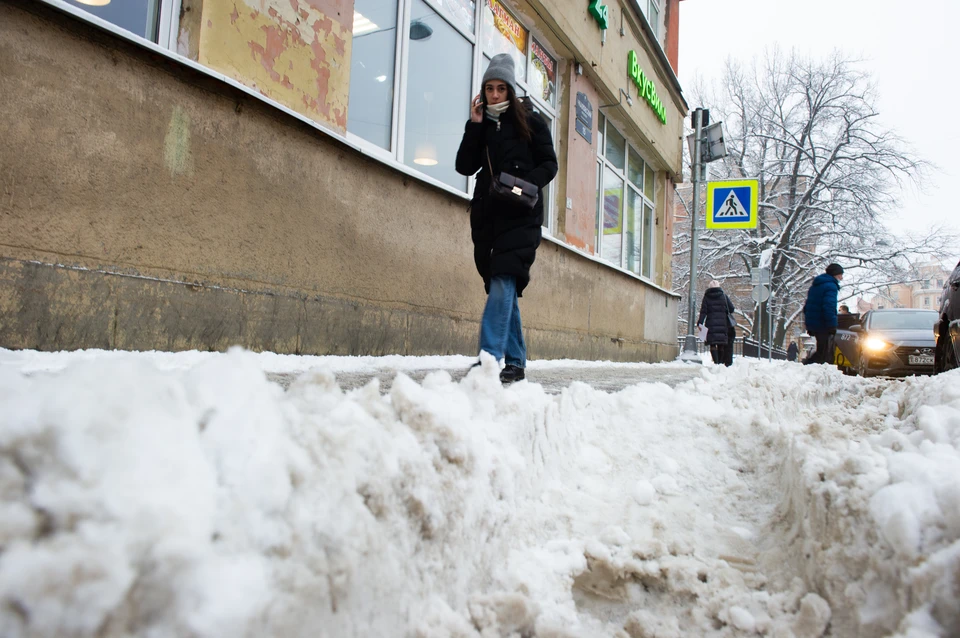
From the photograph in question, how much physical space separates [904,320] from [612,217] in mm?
5503

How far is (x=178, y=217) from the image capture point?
11.1ft

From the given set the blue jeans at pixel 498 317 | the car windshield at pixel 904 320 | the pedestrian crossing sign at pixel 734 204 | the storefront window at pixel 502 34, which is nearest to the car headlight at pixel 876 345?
the car windshield at pixel 904 320

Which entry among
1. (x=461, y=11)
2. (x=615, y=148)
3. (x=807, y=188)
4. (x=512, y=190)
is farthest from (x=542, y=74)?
(x=807, y=188)

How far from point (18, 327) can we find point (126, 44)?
4.85ft

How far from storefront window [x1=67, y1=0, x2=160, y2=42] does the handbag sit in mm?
2106

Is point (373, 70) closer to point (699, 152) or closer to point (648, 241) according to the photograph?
point (699, 152)

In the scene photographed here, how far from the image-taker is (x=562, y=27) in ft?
25.6

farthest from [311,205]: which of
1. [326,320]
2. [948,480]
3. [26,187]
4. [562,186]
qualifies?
[562,186]

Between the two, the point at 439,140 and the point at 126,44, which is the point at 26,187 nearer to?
the point at 126,44

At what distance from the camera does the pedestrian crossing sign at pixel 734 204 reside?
1109 centimetres

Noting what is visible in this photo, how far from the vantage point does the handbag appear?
344 cm

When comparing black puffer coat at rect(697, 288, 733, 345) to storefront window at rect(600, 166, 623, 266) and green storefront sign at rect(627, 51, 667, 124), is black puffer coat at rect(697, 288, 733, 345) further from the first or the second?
green storefront sign at rect(627, 51, 667, 124)

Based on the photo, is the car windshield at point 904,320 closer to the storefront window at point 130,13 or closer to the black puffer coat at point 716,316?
the black puffer coat at point 716,316

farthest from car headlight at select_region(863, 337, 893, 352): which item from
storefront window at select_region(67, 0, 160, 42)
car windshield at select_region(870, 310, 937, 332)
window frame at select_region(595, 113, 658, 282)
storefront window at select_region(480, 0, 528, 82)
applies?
storefront window at select_region(67, 0, 160, 42)
